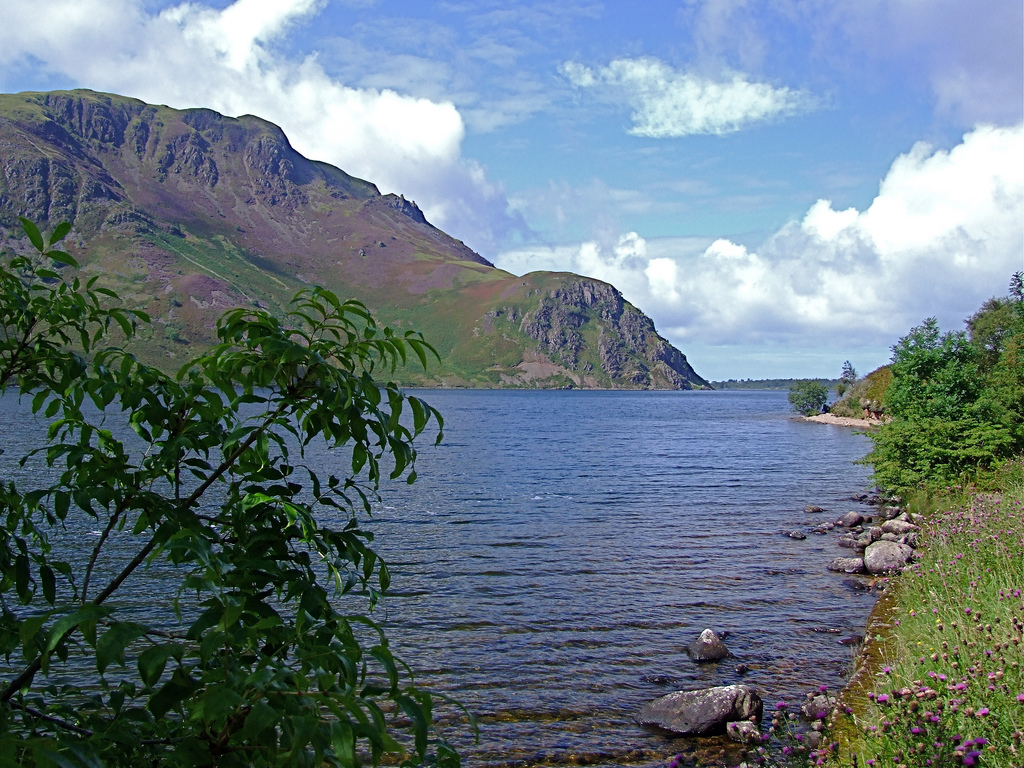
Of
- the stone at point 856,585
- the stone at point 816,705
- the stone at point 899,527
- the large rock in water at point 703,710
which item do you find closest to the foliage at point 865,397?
the stone at point 899,527

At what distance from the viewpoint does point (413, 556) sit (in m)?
27.1

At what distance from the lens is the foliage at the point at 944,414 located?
29688mm

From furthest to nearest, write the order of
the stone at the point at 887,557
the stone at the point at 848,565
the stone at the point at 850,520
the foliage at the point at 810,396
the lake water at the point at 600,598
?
the foliage at the point at 810,396 → the stone at the point at 850,520 → the stone at the point at 848,565 → the stone at the point at 887,557 → the lake water at the point at 600,598

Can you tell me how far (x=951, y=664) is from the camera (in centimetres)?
871

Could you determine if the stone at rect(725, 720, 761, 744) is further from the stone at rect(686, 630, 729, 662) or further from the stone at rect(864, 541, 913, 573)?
the stone at rect(864, 541, 913, 573)

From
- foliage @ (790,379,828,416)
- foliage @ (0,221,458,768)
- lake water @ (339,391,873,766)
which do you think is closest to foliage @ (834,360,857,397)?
foliage @ (790,379,828,416)

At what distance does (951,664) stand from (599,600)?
44.4 feet

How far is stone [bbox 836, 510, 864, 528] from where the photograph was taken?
32906 millimetres

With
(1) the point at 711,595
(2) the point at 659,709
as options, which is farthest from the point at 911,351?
(2) the point at 659,709

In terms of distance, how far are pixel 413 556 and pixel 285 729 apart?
25.6 m

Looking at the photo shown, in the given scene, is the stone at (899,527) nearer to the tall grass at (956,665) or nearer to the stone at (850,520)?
the stone at (850,520)

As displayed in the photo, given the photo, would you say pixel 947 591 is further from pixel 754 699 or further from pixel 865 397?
pixel 865 397

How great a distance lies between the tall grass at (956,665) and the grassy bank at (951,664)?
17 mm

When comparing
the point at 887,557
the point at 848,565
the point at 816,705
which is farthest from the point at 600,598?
the point at 887,557
